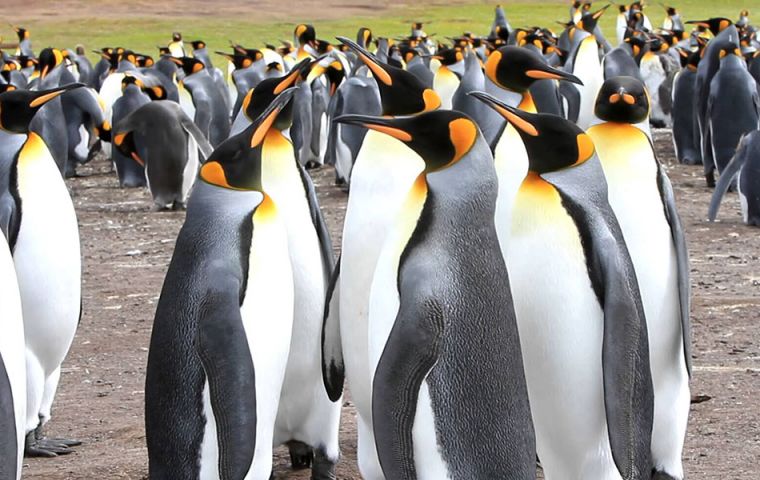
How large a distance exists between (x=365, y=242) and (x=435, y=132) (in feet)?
2.29

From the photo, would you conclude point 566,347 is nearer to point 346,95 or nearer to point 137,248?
point 137,248

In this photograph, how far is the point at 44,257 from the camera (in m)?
4.52

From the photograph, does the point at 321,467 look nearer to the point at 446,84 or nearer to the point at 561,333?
the point at 561,333

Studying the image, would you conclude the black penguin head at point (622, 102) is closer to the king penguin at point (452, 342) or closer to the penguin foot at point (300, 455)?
the king penguin at point (452, 342)

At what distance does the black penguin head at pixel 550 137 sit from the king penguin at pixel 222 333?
0.71m

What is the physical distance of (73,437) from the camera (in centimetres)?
473

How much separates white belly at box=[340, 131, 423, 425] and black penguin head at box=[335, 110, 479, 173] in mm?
591

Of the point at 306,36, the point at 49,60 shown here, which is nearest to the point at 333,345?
the point at 49,60

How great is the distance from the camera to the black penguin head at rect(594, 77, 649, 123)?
4.07 meters

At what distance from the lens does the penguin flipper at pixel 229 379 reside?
3.28 m

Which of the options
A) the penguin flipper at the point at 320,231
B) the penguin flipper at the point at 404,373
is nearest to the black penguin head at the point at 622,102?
the penguin flipper at the point at 320,231

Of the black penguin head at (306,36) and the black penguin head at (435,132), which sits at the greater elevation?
the black penguin head at (435,132)

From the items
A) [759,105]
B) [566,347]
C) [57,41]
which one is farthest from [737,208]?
[57,41]

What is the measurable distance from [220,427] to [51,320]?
1.47 metres
